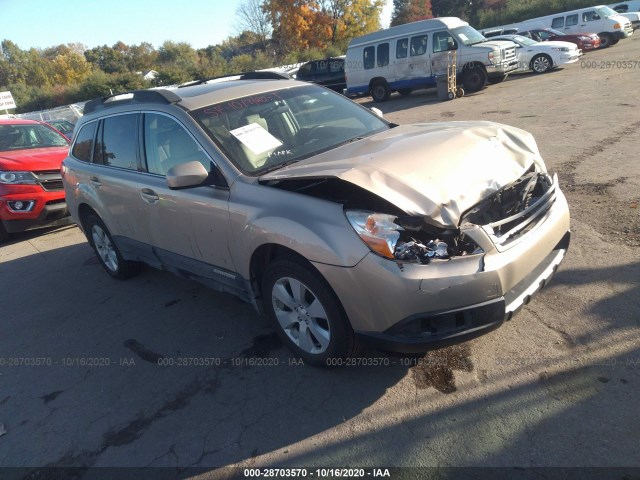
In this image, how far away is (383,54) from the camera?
17.8 meters

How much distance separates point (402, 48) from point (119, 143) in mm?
14828

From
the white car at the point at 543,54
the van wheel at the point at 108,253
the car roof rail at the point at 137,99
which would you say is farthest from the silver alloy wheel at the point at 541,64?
the van wheel at the point at 108,253

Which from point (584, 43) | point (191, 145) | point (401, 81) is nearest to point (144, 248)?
point (191, 145)

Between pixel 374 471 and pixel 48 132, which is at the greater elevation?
pixel 48 132

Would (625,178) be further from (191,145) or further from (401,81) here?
(401,81)

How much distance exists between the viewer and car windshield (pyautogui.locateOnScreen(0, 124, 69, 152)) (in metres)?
8.28

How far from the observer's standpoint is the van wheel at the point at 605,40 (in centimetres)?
2450

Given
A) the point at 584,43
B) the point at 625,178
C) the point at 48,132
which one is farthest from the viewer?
the point at 584,43

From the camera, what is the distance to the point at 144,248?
457 cm

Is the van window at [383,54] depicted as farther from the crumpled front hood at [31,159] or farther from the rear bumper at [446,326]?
the rear bumper at [446,326]

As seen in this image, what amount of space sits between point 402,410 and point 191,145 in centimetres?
243

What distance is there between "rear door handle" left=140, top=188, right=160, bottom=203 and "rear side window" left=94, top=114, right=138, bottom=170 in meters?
0.32

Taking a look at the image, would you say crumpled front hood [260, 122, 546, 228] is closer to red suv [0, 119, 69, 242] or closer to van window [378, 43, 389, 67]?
red suv [0, 119, 69, 242]

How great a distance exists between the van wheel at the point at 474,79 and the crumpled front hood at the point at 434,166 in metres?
13.7
